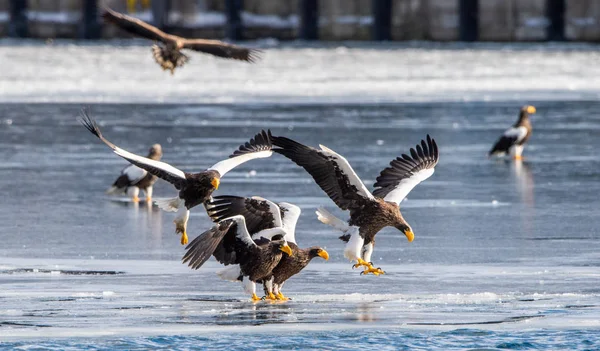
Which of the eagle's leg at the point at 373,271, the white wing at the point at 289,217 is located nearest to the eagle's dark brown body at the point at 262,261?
the white wing at the point at 289,217

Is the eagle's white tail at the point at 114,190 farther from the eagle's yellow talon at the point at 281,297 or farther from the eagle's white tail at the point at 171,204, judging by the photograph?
the eagle's yellow talon at the point at 281,297

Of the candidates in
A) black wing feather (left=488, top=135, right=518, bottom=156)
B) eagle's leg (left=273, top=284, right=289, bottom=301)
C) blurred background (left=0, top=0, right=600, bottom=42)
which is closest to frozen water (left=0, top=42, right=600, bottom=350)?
eagle's leg (left=273, top=284, right=289, bottom=301)

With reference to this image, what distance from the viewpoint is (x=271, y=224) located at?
8.54m

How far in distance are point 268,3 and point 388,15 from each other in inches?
199

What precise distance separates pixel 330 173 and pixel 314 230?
1837 millimetres

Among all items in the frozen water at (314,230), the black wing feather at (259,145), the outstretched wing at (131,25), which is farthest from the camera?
the outstretched wing at (131,25)

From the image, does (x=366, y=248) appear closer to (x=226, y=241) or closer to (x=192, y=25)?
(x=226, y=241)

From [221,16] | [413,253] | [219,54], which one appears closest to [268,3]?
[221,16]

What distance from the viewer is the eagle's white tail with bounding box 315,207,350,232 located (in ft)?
29.0

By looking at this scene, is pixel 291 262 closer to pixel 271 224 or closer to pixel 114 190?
pixel 271 224

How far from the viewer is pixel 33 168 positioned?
48.2ft

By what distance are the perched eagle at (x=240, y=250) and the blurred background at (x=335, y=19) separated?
4145 centimetres

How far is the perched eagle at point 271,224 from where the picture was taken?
823cm

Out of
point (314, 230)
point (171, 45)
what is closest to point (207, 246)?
point (314, 230)
